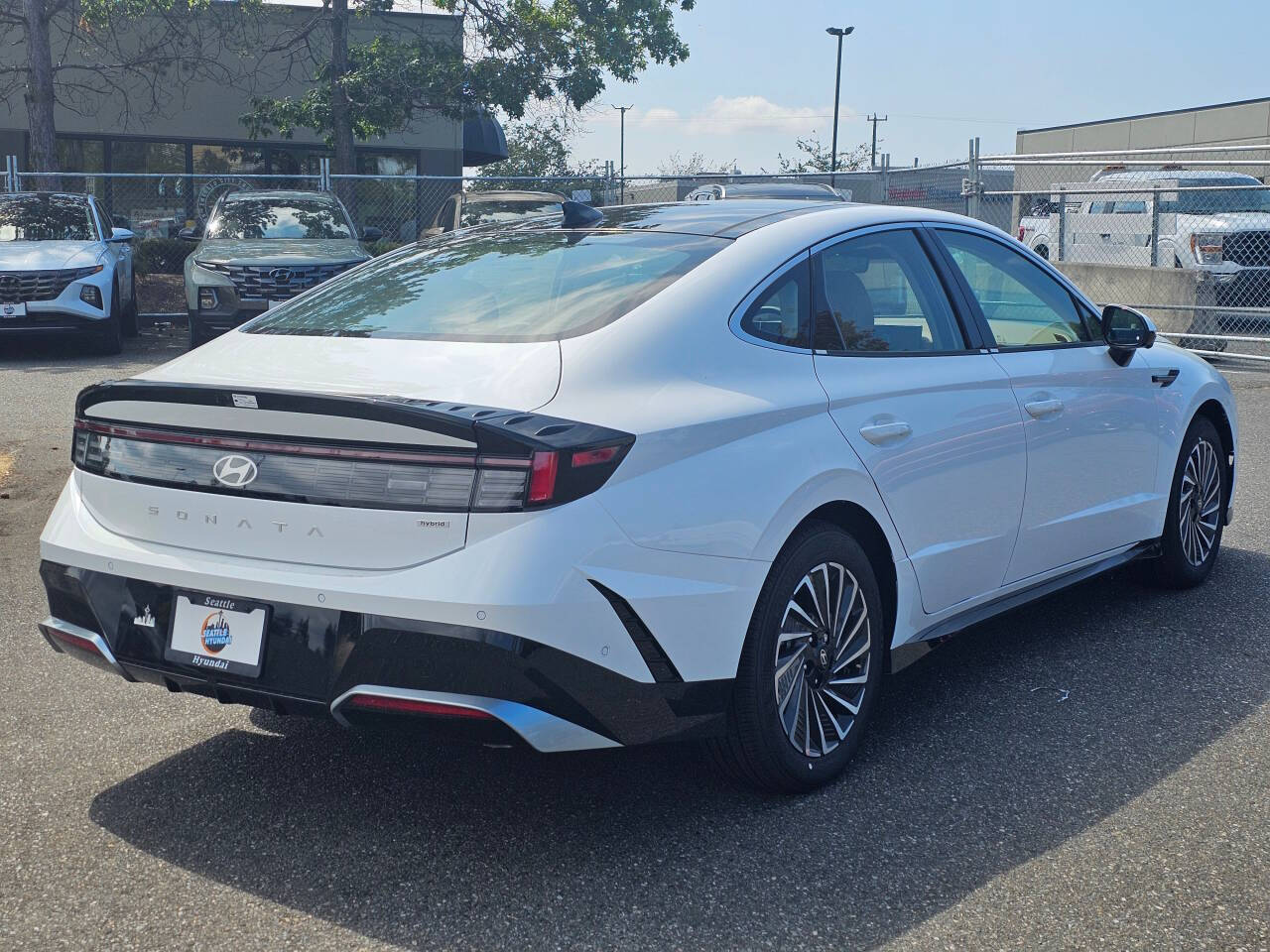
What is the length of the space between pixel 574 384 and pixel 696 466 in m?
0.35

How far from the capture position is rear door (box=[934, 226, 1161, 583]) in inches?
185

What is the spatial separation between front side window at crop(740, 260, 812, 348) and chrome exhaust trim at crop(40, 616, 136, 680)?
1.85 m

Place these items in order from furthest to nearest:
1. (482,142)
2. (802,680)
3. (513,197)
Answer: (482,142) < (513,197) < (802,680)

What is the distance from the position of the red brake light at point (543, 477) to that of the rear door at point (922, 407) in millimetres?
1069

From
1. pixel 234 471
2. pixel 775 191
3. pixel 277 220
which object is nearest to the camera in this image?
pixel 234 471

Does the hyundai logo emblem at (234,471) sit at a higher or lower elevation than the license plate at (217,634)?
higher

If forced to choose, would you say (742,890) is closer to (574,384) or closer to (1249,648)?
(574,384)

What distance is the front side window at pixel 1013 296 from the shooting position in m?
4.74

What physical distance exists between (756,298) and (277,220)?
12892 millimetres

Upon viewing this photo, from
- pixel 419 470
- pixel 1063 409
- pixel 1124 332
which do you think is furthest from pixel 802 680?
pixel 1124 332

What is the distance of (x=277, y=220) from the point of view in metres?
15.7

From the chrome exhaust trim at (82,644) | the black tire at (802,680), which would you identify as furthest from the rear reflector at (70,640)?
the black tire at (802,680)

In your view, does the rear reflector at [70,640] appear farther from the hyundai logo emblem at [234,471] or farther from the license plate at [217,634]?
the hyundai logo emblem at [234,471]

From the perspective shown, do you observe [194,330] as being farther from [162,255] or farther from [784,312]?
[784,312]
